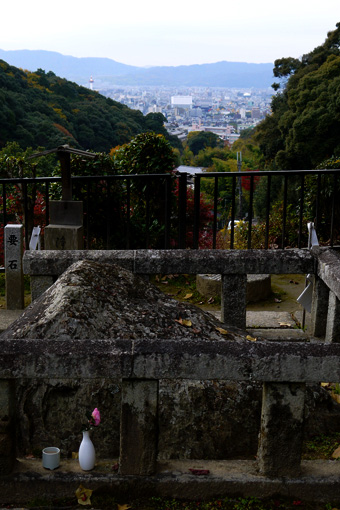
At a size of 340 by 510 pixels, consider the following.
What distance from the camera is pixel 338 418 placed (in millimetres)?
3641

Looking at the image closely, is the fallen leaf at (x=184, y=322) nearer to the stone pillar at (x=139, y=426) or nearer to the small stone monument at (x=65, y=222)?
the stone pillar at (x=139, y=426)

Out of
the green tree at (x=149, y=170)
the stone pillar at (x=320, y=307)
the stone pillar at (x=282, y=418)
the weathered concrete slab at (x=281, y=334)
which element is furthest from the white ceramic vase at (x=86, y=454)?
the green tree at (x=149, y=170)

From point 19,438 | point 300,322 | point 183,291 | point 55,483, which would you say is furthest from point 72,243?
point 55,483

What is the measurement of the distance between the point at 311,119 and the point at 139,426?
1228 inches

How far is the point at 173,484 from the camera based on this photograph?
2934 mm

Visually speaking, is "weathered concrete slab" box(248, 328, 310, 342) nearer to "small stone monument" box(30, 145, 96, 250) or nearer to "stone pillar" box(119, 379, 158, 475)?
"stone pillar" box(119, 379, 158, 475)

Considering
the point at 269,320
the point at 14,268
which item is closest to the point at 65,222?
the point at 14,268

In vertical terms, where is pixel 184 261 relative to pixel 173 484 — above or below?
above

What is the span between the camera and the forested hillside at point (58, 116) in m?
52.8

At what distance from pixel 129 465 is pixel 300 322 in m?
3.26

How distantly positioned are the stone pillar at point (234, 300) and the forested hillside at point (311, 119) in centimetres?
2639

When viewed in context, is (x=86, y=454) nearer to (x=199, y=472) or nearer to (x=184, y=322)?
(x=199, y=472)

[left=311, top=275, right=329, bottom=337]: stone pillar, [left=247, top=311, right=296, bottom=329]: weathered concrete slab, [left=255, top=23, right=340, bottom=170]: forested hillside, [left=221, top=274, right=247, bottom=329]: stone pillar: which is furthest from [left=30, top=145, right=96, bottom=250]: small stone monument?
[left=255, top=23, right=340, bottom=170]: forested hillside

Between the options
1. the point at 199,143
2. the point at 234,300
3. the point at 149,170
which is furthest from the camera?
the point at 199,143
